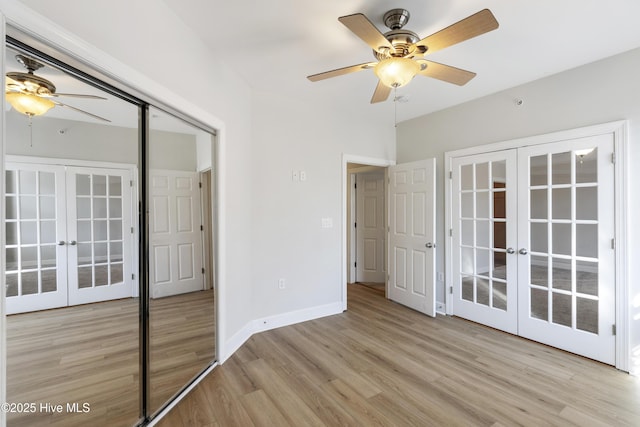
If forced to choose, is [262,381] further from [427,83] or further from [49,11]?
[427,83]

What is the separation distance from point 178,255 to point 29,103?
1.22m

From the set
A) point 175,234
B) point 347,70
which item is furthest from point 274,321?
point 347,70

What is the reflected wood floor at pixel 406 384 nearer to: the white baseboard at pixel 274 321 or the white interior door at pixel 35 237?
the white baseboard at pixel 274 321

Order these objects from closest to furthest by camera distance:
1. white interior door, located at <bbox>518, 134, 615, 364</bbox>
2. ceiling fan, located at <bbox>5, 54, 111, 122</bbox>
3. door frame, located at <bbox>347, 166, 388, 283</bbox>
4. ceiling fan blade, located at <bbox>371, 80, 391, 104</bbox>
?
1. ceiling fan, located at <bbox>5, 54, 111, 122</bbox>
2. ceiling fan blade, located at <bbox>371, 80, 391, 104</bbox>
3. white interior door, located at <bbox>518, 134, 615, 364</bbox>
4. door frame, located at <bbox>347, 166, 388, 283</bbox>

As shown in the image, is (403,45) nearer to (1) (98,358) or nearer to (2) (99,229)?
Answer: (2) (99,229)

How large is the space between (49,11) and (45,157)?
0.60 m

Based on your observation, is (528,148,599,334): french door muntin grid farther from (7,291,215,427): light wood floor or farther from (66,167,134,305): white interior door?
(66,167,134,305): white interior door

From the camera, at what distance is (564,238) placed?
2738 millimetres

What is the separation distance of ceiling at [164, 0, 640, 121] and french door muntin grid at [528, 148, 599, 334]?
3.05 feet

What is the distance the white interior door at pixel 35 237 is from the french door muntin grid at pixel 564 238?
12.5ft

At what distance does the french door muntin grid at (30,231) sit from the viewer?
3.72 feet

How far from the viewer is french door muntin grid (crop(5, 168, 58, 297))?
1135 mm

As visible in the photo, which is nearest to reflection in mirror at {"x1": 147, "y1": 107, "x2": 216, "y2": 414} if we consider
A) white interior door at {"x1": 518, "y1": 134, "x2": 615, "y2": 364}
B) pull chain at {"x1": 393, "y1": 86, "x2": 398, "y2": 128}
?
pull chain at {"x1": 393, "y1": 86, "x2": 398, "y2": 128}

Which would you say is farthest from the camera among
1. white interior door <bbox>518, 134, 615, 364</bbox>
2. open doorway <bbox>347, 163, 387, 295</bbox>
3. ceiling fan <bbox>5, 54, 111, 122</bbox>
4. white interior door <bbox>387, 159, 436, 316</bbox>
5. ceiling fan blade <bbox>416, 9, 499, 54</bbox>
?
open doorway <bbox>347, 163, 387, 295</bbox>
